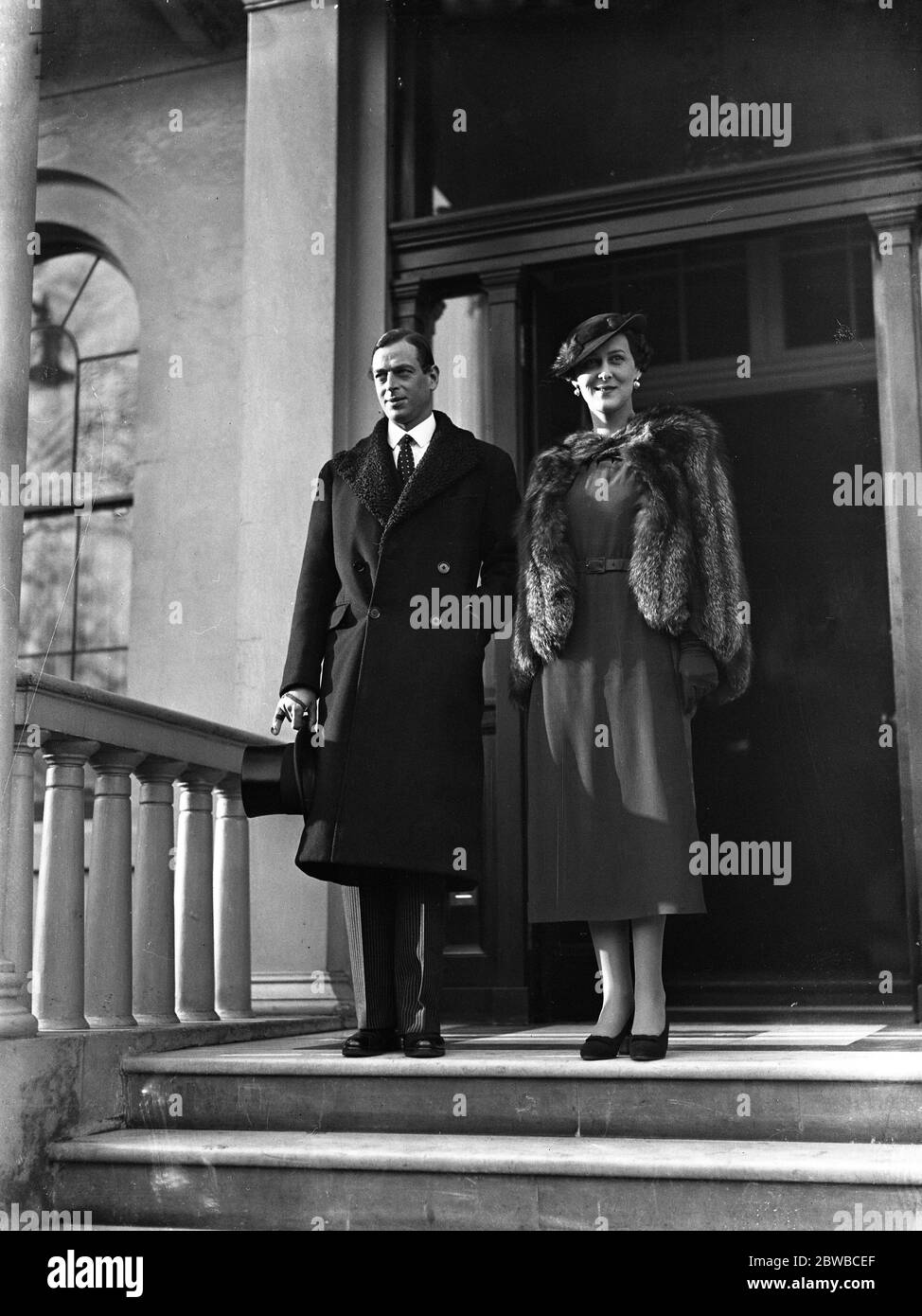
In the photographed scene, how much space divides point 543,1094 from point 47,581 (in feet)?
13.5

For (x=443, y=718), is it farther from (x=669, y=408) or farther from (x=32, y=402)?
(x=32, y=402)

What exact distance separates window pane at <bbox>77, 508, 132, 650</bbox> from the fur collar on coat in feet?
9.65

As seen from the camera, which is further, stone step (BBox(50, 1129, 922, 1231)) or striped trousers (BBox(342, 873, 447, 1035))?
striped trousers (BBox(342, 873, 447, 1035))

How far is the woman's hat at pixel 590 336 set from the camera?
Result: 4188 mm

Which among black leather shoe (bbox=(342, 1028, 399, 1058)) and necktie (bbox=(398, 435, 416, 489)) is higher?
necktie (bbox=(398, 435, 416, 489))

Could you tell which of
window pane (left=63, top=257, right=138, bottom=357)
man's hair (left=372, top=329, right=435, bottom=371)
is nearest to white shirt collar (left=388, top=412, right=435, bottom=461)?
man's hair (left=372, top=329, right=435, bottom=371)

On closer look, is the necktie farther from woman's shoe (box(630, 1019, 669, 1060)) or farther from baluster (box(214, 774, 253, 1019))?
woman's shoe (box(630, 1019, 669, 1060))

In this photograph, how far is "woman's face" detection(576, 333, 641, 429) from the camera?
4.24 meters

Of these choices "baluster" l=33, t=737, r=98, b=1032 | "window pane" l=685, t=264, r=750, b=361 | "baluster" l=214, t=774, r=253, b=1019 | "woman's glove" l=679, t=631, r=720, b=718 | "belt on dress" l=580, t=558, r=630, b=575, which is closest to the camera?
"woman's glove" l=679, t=631, r=720, b=718

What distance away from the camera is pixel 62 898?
435 cm
